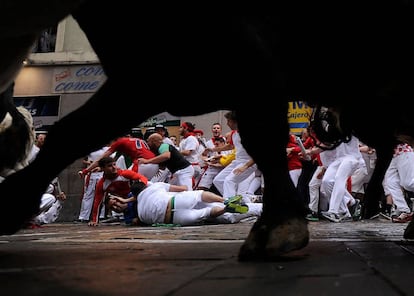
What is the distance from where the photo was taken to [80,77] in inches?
714

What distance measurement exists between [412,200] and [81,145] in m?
8.35

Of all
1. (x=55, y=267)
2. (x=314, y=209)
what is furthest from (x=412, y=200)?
(x=55, y=267)

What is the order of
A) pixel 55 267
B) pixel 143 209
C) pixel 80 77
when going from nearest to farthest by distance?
pixel 55 267 → pixel 143 209 → pixel 80 77

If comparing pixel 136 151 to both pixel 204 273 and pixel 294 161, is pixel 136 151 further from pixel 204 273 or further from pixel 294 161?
pixel 204 273

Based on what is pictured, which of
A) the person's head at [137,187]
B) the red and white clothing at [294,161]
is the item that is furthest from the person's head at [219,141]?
the person's head at [137,187]

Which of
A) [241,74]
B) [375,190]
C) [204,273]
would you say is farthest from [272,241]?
[375,190]

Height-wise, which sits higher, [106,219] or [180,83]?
[180,83]

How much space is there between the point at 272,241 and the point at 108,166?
7287mm

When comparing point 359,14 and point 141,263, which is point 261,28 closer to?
point 359,14

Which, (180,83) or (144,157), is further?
(144,157)

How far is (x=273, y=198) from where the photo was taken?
241 cm

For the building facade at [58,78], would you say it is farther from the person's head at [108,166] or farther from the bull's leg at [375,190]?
the bull's leg at [375,190]

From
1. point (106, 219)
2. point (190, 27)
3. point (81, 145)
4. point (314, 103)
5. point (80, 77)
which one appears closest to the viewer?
point (190, 27)

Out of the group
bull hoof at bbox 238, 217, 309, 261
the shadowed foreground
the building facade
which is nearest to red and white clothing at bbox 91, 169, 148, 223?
the shadowed foreground
